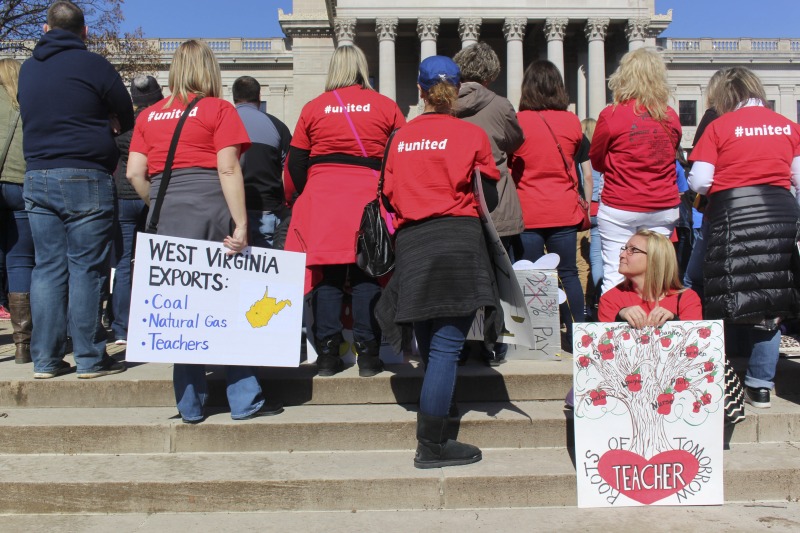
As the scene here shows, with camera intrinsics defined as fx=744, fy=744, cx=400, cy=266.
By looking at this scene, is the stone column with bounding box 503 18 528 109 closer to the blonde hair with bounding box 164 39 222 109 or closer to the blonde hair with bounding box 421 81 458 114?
the blonde hair with bounding box 164 39 222 109

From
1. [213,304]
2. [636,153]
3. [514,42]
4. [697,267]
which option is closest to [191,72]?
[213,304]

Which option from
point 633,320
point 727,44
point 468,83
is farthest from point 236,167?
point 727,44

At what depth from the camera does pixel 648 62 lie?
5.45m

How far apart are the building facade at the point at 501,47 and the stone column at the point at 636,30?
0.21 ft

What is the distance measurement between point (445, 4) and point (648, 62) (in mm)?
43969

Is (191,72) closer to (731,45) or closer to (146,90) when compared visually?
(146,90)

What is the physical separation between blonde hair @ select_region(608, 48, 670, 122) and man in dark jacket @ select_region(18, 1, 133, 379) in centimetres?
372

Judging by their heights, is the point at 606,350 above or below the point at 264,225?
below

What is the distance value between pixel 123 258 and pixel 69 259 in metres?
1.78

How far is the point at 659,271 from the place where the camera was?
4324mm

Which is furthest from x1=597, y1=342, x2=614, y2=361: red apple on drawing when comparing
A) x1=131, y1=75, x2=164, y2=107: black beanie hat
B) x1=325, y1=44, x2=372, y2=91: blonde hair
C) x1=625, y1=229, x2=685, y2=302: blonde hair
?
x1=131, y1=75, x2=164, y2=107: black beanie hat

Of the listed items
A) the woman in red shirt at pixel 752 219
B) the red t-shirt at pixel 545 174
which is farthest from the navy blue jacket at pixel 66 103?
the woman in red shirt at pixel 752 219

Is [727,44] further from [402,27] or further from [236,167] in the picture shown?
[236,167]

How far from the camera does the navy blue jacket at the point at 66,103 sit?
5.24 m
